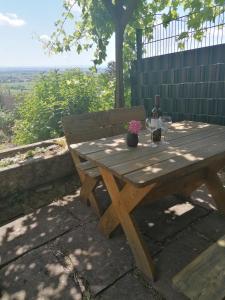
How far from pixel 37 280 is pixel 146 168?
123cm

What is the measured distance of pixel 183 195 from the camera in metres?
3.21

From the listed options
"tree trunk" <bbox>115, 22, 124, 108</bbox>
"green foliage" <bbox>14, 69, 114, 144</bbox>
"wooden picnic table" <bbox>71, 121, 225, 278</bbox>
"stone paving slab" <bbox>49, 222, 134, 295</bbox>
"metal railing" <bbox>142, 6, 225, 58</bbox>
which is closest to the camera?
"wooden picnic table" <bbox>71, 121, 225, 278</bbox>

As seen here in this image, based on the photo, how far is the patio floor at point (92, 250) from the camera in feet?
6.55

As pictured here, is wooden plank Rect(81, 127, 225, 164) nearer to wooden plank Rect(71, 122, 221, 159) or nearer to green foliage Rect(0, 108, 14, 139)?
wooden plank Rect(71, 122, 221, 159)

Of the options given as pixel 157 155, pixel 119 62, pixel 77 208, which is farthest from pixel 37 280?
pixel 119 62

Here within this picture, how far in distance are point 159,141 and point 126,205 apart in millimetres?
736

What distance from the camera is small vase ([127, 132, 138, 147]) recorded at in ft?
7.84

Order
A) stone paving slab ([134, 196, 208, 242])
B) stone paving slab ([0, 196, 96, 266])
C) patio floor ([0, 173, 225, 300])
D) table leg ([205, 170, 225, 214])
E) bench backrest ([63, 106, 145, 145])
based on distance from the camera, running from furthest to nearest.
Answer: bench backrest ([63, 106, 145, 145])
table leg ([205, 170, 225, 214])
stone paving slab ([134, 196, 208, 242])
stone paving slab ([0, 196, 96, 266])
patio floor ([0, 173, 225, 300])

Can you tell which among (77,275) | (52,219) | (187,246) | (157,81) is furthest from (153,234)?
(157,81)

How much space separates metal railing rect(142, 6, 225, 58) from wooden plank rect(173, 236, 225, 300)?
3334 millimetres

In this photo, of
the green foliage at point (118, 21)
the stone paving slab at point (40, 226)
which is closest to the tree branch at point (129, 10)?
the green foliage at point (118, 21)

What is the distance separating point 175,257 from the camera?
2275 millimetres

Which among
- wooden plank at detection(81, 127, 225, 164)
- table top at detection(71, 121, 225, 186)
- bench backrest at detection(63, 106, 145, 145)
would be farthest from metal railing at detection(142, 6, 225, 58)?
wooden plank at detection(81, 127, 225, 164)

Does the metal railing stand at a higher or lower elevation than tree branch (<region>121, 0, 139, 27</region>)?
lower
